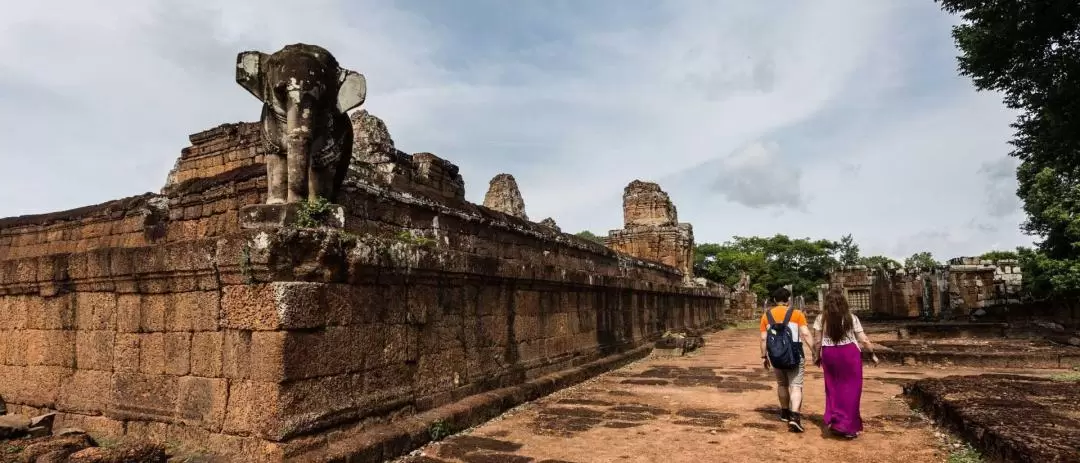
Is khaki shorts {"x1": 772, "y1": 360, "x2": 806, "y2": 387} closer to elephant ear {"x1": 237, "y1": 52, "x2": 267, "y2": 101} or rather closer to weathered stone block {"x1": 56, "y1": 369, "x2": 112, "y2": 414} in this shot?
elephant ear {"x1": 237, "y1": 52, "x2": 267, "y2": 101}

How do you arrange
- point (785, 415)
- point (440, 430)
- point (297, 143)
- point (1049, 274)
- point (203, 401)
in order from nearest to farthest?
point (203, 401), point (297, 143), point (440, 430), point (785, 415), point (1049, 274)

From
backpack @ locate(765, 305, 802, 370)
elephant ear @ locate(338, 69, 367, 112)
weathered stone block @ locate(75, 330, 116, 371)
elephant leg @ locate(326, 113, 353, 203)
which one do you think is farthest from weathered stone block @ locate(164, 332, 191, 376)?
backpack @ locate(765, 305, 802, 370)

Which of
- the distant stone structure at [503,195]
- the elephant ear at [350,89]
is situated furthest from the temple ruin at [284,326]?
the distant stone structure at [503,195]

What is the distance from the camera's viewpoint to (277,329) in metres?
3.86

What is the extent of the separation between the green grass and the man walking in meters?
1.15

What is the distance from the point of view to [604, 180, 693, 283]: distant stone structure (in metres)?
20.5

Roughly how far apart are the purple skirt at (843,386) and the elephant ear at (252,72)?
506 centimetres

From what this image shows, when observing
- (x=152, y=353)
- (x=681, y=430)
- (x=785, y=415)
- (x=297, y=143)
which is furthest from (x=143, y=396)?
(x=785, y=415)

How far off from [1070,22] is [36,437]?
56.4ft

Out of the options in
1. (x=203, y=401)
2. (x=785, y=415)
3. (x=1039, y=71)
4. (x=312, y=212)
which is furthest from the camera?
(x=1039, y=71)

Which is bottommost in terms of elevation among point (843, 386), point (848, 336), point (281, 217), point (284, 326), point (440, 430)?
point (440, 430)

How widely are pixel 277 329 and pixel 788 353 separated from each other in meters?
4.13

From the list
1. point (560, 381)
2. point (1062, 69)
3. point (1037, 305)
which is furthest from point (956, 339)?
point (560, 381)

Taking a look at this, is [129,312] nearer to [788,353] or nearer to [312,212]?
[312,212]
